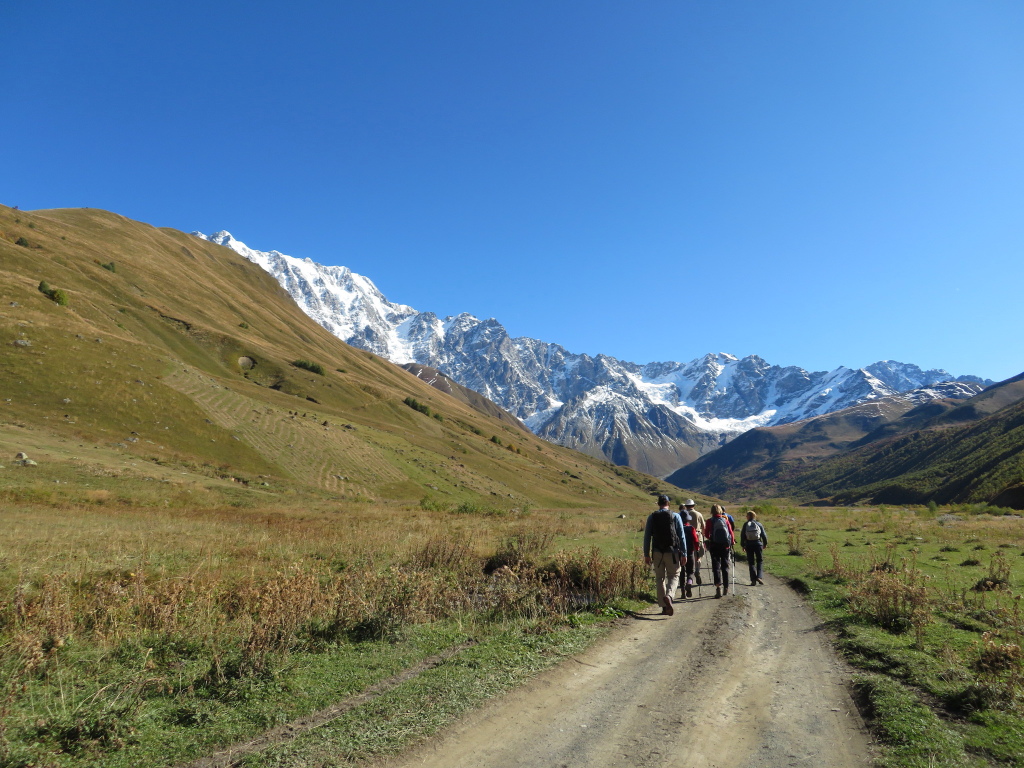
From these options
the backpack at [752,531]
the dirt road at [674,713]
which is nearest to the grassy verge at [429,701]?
the dirt road at [674,713]

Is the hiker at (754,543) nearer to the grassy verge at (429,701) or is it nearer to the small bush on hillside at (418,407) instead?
the grassy verge at (429,701)

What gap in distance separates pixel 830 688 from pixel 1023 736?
2.20 meters

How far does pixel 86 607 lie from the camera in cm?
899

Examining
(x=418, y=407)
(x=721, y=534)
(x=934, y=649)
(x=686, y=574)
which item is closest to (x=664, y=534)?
(x=686, y=574)

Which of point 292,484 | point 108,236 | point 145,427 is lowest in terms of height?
point 292,484

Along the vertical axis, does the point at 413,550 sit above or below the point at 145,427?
below

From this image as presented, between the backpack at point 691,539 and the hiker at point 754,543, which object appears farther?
the hiker at point 754,543

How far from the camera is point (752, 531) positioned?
1697 cm

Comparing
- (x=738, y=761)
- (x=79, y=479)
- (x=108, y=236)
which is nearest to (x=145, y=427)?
(x=79, y=479)

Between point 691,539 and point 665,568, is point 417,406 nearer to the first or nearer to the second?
point 691,539

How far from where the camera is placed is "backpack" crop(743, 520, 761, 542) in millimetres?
16906

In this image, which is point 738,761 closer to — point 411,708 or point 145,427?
point 411,708

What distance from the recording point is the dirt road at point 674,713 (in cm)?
581

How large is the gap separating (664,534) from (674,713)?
20.8 feet
